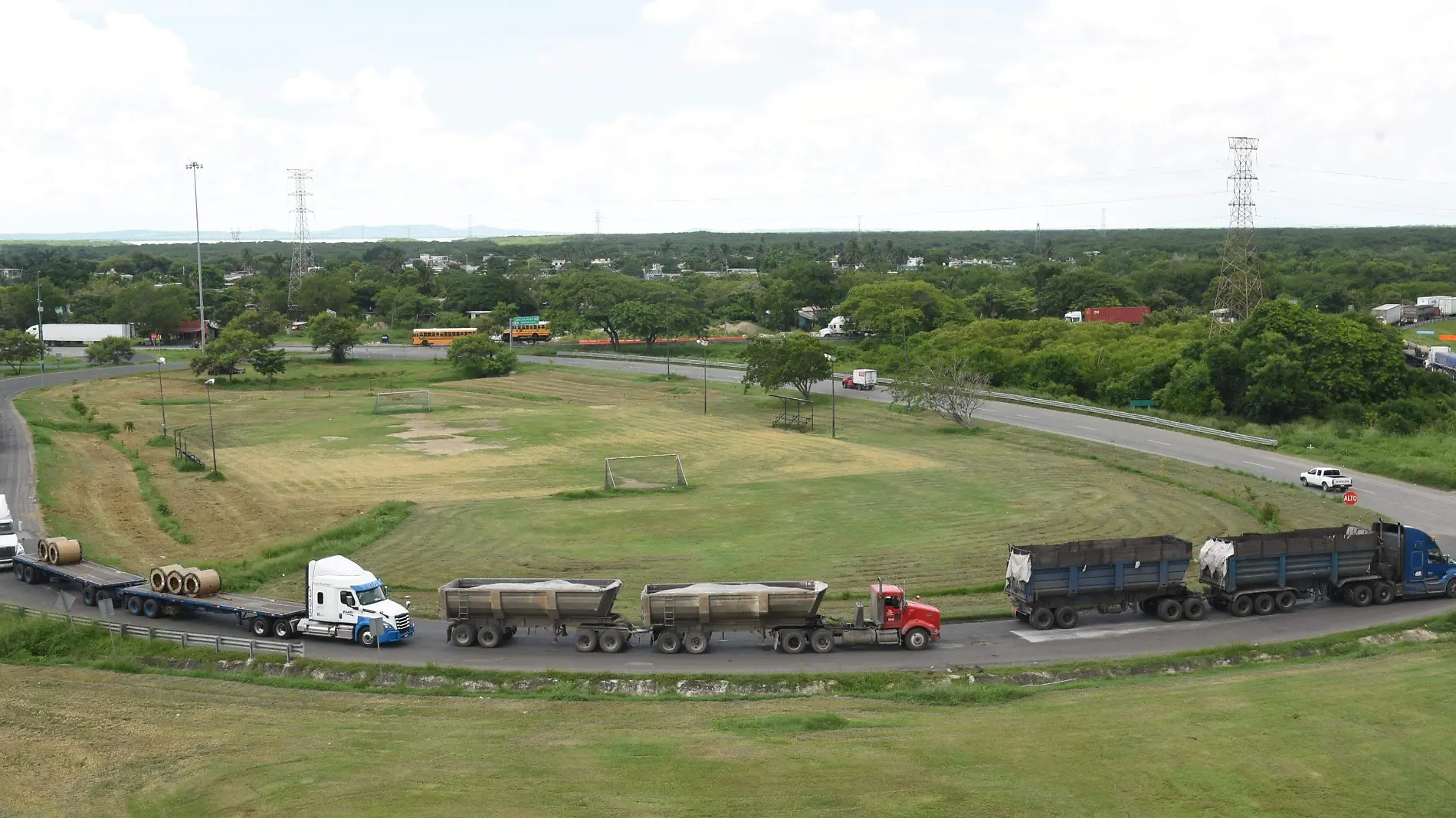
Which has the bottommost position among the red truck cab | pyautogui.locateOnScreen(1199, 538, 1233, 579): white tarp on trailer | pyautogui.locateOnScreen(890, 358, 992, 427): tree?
the red truck cab

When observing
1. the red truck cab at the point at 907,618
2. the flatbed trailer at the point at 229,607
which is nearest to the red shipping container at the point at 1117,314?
the red truck cab at the point at 907,618

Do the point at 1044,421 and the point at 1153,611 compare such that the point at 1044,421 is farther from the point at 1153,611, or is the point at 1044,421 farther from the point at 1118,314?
the point at 1118,314

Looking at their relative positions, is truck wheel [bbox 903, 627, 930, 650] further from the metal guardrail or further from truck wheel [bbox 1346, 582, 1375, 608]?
the metal guardrail

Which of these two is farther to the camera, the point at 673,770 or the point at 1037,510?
the point at 1037,510

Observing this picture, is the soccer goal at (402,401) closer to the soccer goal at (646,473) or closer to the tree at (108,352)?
the soccer goal at (646,473)

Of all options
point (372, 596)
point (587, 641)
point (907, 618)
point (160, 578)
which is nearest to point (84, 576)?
point (160, 578)

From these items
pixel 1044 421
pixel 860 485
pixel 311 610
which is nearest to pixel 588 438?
pixel 860 485

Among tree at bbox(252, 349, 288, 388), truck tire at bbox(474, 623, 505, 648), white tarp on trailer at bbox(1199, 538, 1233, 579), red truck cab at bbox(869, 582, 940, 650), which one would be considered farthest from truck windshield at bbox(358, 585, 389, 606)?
tree at bbox(252, 349, 288, 388)
